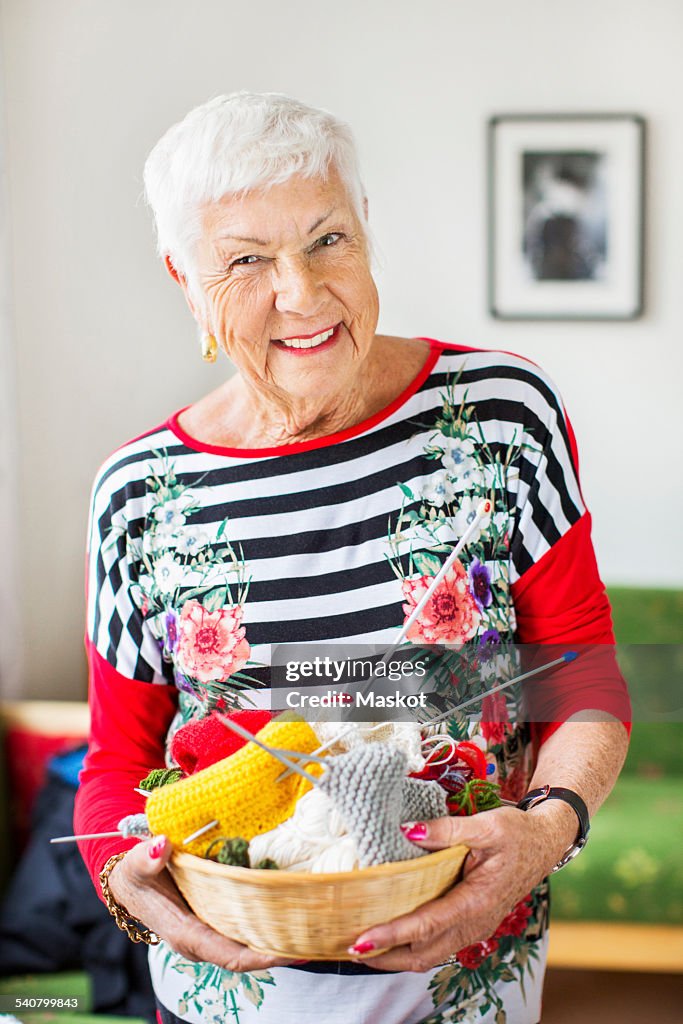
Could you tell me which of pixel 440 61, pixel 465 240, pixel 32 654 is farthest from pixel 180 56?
pixel 32 654

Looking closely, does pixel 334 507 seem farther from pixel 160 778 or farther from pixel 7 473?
pixel 7 473

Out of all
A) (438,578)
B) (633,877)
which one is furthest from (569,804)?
(633,877)

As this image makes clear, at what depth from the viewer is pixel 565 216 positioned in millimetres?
2518

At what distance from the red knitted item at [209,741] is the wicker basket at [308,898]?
86 mm

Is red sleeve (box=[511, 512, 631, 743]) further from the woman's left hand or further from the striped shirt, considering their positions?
the woman's left hand

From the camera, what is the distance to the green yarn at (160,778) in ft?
2.62

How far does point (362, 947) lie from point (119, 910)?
27 centimetres

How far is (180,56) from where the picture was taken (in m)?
2.47

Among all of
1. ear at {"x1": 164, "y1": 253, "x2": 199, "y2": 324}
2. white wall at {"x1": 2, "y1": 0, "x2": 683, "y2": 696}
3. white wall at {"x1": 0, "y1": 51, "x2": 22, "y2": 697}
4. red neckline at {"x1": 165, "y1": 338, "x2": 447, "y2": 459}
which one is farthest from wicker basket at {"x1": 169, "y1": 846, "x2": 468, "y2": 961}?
white wall at {"x1": 2, "y1": 0, "x2": 683, "y2": 696}

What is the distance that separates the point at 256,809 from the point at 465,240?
6.86 ft

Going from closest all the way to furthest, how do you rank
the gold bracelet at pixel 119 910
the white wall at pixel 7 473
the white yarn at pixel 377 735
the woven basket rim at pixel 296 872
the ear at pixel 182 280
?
1. the woven basket rim at pixel 296 872
2. the white yarn at pixel 377 735
3. the gold bracelet at pixel 119 910
4. the ear at pixel 182 280
5. the white wall at pixel 7 473

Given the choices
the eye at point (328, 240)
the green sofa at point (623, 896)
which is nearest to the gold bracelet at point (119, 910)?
the eye at point (328, 240)

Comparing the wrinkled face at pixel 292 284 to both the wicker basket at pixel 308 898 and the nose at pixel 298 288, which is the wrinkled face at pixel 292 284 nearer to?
the nose at pixel 298 288

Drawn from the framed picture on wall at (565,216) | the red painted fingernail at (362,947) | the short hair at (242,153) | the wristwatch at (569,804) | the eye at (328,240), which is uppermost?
the framed picture on wall at (565,216)
